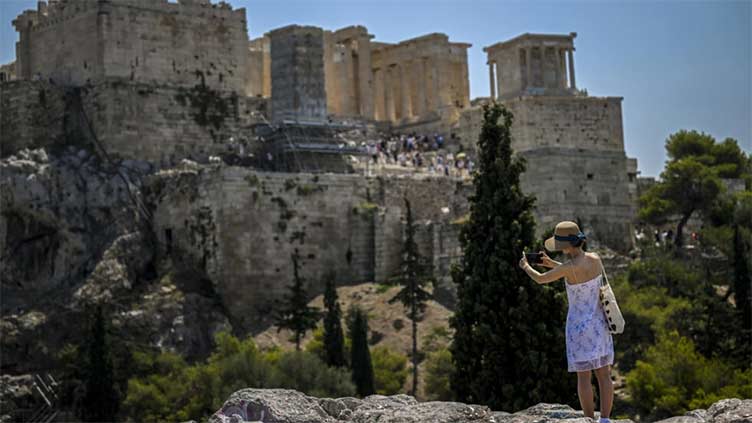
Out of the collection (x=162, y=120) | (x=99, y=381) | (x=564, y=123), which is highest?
(x=162, y=120)

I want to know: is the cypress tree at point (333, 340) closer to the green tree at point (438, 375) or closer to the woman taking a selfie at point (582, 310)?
the green tree at point (438, 375)

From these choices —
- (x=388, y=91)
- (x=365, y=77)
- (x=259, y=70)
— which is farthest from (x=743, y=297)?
(x=388, y=91)

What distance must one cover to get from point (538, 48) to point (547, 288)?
36108 millimetres

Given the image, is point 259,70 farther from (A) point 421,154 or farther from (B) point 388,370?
(B) point 388,370

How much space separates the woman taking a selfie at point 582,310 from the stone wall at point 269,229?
2934 cm

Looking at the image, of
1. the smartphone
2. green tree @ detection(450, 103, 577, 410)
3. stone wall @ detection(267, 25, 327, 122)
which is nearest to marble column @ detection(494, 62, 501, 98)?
stone wall @ detection(267, 25, 327, 122)

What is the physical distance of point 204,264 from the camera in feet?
140

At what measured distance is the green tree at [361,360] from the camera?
120 ft

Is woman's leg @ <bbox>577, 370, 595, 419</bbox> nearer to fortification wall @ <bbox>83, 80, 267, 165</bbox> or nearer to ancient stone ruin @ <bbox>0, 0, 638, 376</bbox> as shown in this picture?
ancient stone ruin @ <bbox>0, 0, 638, 376</bbox>

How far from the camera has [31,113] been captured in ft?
152

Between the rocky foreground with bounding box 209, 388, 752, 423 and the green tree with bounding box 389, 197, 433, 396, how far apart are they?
83.8 feet

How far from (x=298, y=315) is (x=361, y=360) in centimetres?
370

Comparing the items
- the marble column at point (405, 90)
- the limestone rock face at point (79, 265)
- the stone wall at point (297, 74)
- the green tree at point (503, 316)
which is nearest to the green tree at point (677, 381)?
the green tree at point (503, 316)

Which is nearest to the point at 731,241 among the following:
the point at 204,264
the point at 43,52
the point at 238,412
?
the point at 204,264
